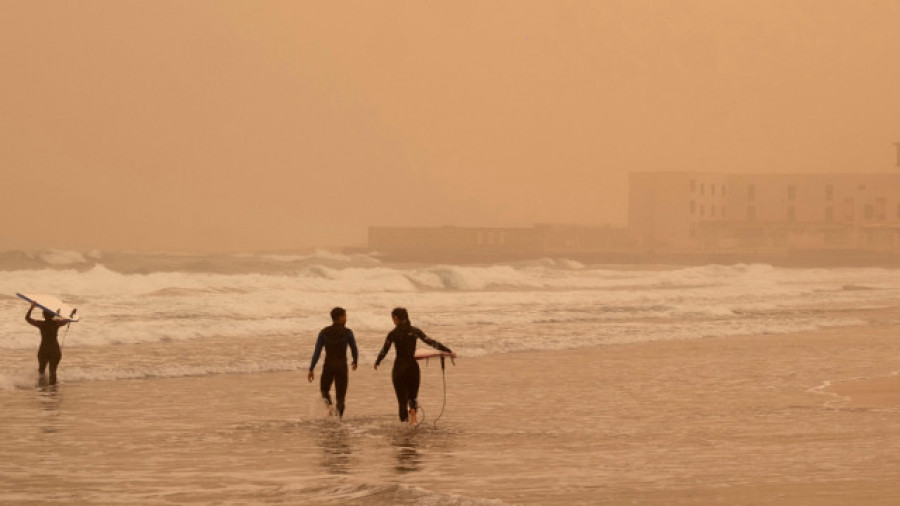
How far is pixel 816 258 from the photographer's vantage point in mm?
112000

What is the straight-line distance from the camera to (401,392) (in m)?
14.4

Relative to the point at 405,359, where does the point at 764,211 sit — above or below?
above

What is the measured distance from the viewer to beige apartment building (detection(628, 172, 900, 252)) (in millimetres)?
117125

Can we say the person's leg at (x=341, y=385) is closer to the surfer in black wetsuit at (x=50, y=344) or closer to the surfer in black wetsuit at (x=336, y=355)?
the surfer in black wetsuit at (x=336, y=355)

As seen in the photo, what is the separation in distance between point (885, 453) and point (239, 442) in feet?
20.7

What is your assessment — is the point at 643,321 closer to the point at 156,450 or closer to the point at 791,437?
the point at 791,437

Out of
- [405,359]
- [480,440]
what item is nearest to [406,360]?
[405,359]

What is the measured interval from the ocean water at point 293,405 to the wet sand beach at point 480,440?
0.16ft

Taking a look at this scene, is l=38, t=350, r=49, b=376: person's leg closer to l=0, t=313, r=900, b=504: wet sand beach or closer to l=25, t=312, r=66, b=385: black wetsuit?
l=25, t=312, r=66, b=385: black wetsuit

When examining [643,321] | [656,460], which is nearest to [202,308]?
[643,321]

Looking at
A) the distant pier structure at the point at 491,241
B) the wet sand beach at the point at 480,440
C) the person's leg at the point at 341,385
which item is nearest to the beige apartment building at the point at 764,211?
the distant pier structure at the point at 491,241

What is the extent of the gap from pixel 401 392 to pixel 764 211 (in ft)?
375

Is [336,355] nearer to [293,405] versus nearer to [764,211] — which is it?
[293,405]

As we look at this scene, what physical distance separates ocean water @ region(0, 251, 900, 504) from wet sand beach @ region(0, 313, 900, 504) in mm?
48
